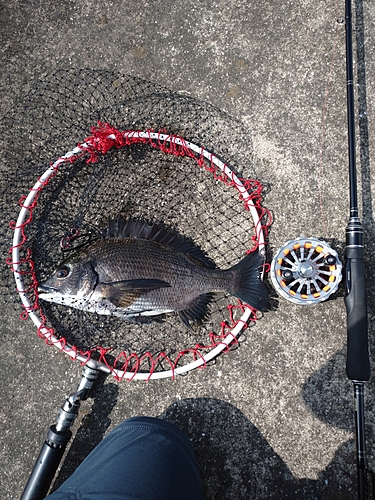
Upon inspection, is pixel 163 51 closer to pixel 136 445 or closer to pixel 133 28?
pixel 133 28

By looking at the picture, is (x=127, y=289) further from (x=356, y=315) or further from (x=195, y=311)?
(x=356, y=315)

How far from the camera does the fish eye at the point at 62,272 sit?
2.49 m

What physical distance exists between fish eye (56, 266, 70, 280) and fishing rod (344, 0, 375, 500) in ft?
5.80

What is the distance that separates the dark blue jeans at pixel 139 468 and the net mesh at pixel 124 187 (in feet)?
1.47

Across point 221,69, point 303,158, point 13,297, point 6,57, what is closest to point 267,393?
point 303,158

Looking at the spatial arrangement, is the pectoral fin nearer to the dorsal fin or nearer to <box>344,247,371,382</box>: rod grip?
the dorsal fin

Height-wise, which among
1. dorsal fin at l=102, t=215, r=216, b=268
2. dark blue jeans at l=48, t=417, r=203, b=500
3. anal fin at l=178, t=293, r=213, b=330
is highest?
dorsal fin at l=102, t=215, r=216, b=268

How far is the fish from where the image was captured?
2.47 m

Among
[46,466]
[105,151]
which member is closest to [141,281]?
[105,151]

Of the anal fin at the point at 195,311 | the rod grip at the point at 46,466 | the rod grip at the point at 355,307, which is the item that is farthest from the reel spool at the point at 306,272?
the rod grip at the point at 46,466

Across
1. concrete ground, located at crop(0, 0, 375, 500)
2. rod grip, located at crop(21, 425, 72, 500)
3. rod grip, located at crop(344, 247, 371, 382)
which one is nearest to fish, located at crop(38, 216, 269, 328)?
concrete ground, located at crop(0, 0, 375, 500)

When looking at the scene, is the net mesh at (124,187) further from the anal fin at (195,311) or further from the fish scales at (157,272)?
the fish scales at (157,272)

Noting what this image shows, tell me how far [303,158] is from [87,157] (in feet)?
5.14

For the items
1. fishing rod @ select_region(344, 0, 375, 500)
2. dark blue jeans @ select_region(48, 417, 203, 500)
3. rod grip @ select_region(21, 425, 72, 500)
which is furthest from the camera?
rod grip @ select_region(21, 425, 72, 500)
